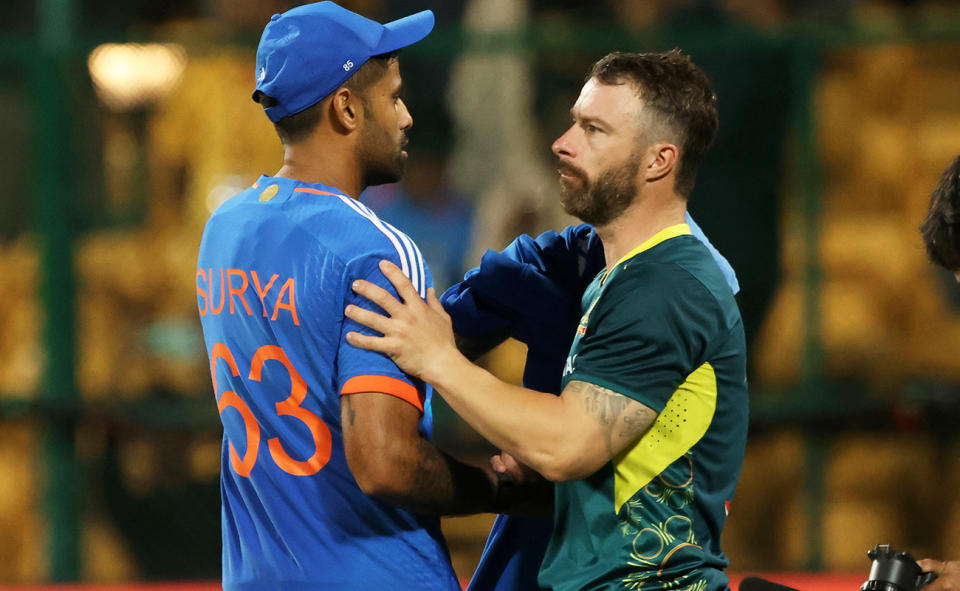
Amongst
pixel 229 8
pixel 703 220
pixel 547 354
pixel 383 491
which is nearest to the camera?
pixel 383 491

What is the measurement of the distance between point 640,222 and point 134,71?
380cm

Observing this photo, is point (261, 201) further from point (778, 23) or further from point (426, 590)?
point (778, 23)

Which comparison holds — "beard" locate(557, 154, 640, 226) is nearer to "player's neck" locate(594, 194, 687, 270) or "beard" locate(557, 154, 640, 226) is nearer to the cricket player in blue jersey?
"player's neck" locate(594, 194, 687, 270)

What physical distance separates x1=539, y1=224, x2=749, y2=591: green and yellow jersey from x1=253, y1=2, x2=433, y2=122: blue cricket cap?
23.9 inches

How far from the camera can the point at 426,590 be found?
2078 millimetres

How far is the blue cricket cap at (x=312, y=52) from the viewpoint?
213 centimetres

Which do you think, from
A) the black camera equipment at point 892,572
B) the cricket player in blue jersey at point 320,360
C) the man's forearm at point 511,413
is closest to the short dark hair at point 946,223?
the black camera equipment at point 892,572

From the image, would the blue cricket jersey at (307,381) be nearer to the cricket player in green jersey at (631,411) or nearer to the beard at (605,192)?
the cricket player in green jersey at (631,411)

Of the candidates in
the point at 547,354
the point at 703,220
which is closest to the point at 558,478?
the point at 547,354

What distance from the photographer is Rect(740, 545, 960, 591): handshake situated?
212cm

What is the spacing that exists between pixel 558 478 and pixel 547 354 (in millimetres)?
464

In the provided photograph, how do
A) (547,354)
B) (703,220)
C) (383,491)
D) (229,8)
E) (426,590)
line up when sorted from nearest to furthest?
(383,491) → (426,590) → (547,354) → (703,220) → (229,8)

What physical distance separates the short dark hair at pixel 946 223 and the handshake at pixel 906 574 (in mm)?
534

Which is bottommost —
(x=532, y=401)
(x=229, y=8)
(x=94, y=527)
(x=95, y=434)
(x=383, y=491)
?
(x=94, y=527)
